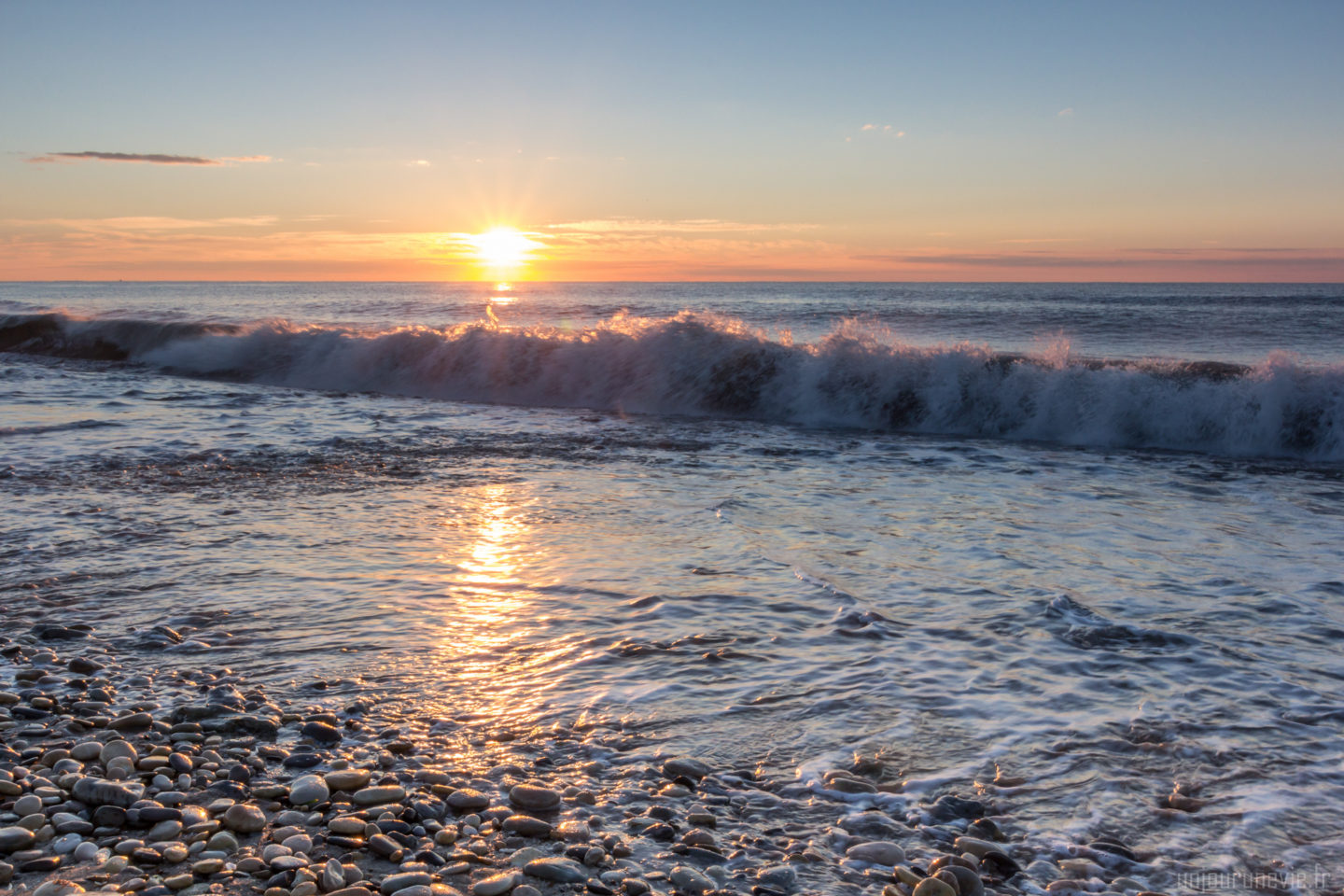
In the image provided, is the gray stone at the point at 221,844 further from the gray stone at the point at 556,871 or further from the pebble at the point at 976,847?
the pebble at the point at 976,847

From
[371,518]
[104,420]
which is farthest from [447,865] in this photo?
[104,420]

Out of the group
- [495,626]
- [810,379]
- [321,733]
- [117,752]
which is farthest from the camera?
[810,379]

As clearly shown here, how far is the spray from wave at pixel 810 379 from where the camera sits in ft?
37.3

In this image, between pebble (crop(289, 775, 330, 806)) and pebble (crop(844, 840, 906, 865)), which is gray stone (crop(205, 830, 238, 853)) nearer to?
pebble (crop(289, 775, 330, 806))

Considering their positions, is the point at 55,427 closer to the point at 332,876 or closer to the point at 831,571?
the point at 831,571

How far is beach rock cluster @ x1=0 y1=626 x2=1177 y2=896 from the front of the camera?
248cm

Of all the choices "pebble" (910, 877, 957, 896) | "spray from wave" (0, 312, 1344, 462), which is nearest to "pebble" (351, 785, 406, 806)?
"pebble" (910, 877, 957, 896)

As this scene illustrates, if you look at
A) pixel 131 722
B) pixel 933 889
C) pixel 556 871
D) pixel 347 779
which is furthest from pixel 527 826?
pixel 131 722

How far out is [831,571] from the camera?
17.8ft

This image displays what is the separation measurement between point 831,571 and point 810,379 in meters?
9.24

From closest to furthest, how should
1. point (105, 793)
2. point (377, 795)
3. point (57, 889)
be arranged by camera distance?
point (57, 889)
point (105, 793)
point (377, 795)

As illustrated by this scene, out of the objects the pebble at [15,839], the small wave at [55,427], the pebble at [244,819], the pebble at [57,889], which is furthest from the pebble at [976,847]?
the small wave at [55,427]

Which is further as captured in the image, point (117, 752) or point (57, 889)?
point (117, 752)

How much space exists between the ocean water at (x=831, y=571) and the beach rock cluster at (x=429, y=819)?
0.55 ft
